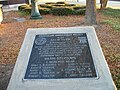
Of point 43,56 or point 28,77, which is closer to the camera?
point 28,77

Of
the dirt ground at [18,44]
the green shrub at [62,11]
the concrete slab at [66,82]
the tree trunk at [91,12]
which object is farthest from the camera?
the green shrub at [62,11]

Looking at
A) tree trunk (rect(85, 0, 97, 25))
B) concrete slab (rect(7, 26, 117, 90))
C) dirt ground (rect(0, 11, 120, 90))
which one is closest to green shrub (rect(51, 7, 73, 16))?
dirt ground (rect(0, 11, 120, 90))

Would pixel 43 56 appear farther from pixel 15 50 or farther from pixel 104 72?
pixel 15 50

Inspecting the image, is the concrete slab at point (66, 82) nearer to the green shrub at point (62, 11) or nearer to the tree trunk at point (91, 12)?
the tree trunk at point (91, 12)

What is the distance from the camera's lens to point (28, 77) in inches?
187

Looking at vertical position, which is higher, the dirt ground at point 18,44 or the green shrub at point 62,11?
the dirt ground at point 18,44

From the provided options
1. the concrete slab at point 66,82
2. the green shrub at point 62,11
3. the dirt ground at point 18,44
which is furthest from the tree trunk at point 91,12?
the concrete slab at point 66,82

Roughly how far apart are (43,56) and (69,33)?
2.33 feet

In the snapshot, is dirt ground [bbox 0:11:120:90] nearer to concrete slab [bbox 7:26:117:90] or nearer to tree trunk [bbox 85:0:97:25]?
tree trunk [bbox 85:0:97:25]

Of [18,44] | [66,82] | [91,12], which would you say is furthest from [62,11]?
[66,82]

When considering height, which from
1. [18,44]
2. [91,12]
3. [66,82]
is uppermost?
[66,82]

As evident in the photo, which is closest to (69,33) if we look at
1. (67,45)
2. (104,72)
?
(67,45)

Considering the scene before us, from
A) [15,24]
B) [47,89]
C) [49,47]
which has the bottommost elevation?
[15,24]

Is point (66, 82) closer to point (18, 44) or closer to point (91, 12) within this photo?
point (18, 44)
